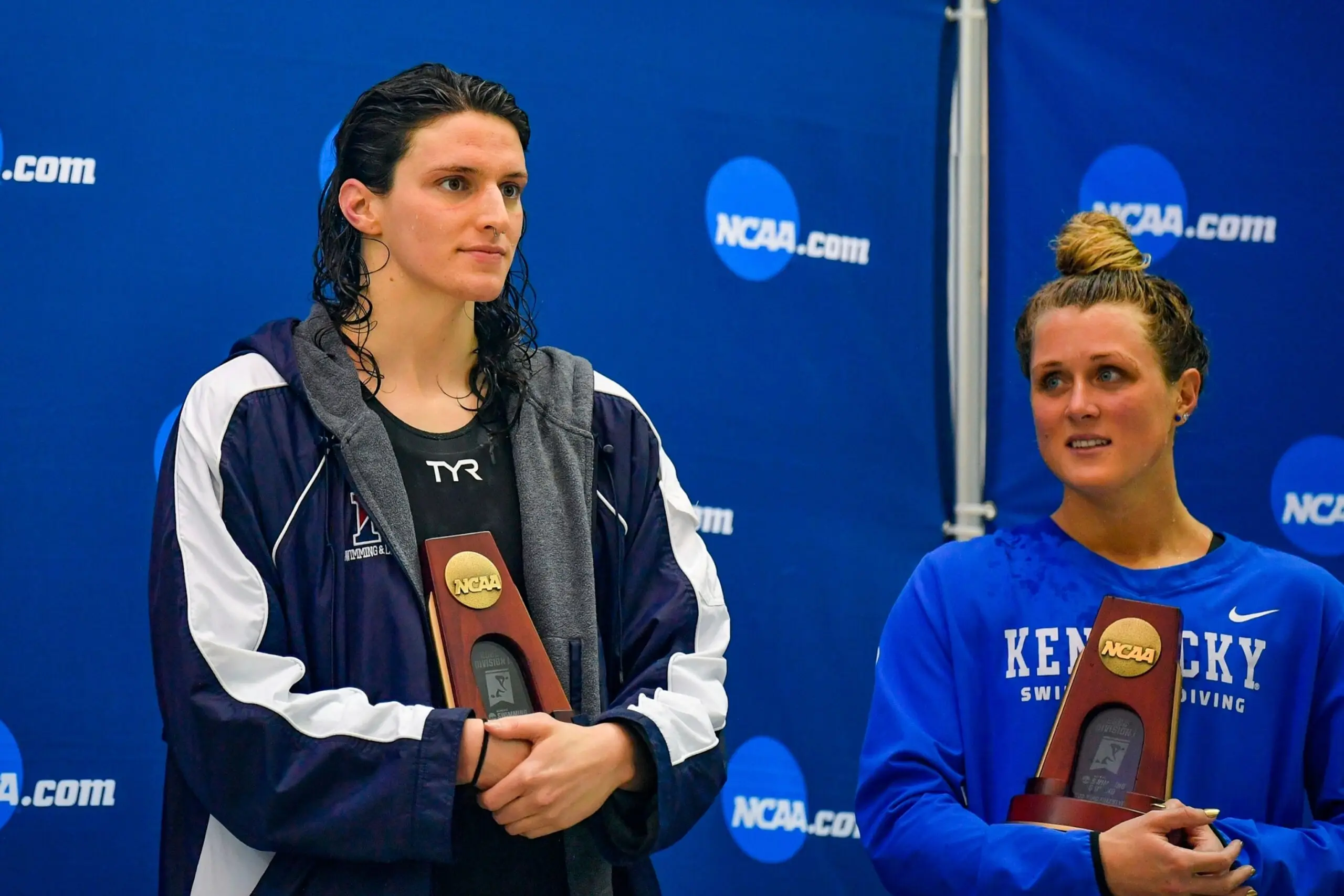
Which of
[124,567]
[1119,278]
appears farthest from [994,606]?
[124,567]

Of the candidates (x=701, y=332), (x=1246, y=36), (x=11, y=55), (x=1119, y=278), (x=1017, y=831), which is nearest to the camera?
(x=1017, y=831)

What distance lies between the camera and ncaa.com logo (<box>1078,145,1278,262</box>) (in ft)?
9.60

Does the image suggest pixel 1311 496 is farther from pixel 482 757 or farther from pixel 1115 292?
pixel 482 757

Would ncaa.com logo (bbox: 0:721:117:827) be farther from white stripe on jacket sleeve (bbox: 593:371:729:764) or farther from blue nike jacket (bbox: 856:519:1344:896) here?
blue nike jacket (bbox: 856:519:1344:896)

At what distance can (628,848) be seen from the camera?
1718 mm

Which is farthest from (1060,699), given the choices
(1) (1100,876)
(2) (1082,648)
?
(1) (1100,876)

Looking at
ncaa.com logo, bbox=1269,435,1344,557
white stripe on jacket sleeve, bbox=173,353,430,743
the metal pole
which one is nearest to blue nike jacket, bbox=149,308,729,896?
white stripe on jacket sleeve, bbox=173,353,430,743

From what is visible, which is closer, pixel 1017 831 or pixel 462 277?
pixel 1017 831

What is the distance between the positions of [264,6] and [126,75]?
26 cm

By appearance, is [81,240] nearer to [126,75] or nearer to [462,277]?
[126,75]

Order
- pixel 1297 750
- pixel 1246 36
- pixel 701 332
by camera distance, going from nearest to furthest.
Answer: pixel 1297 750 < pixel 701 332 < pixel 1246 36

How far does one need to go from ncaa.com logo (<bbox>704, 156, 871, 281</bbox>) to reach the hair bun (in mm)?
773

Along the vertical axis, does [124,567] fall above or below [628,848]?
A: above

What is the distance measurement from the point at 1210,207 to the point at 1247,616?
133cm
